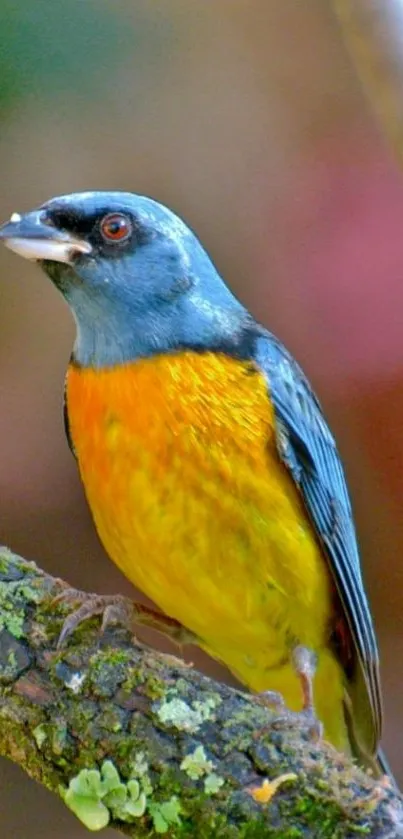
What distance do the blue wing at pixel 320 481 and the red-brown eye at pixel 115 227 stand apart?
0.24 m

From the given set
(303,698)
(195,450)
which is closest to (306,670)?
(303,698)

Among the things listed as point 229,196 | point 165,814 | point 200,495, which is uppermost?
point 229,196

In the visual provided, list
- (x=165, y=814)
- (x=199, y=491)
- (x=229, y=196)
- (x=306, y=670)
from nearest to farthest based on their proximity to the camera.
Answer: (x=165, y=814)
(x=199, y=491)
(x=306, y=670)
(x=229, y=196)

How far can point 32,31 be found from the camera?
6.84 ft

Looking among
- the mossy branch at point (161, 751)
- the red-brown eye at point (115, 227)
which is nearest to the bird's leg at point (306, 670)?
the mossy branch at point (161, 751)

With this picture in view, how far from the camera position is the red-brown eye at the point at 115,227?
1.28 m

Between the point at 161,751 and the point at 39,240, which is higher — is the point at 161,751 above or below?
below

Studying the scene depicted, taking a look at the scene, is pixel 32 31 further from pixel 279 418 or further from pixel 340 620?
pixel 340 620

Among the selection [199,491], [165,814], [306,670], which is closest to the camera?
[165,814]

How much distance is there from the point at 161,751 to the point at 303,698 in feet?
1.13

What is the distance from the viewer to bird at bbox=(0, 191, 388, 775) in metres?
1.25

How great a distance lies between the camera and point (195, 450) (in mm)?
1238

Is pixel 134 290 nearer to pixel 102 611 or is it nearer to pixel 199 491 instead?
pixel 199 491

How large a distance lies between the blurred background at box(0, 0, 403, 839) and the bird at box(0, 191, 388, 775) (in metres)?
0.63
